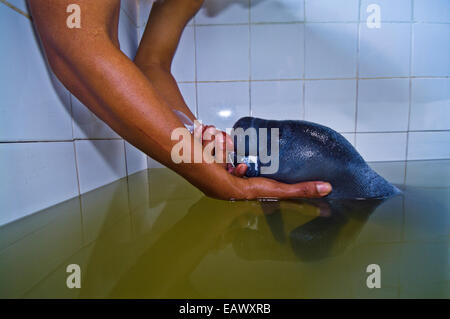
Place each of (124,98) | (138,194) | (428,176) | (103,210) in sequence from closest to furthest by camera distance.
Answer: (124,98), (103,210), (138,194), (428,176)

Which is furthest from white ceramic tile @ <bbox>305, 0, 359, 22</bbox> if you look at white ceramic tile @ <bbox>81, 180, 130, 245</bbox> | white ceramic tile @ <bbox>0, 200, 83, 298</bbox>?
white ceramic tile @ <bbox>0, 200, 83, 298</bbox>

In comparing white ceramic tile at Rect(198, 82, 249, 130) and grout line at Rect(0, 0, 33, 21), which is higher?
grout line at Rect(0, 0, 33, 21)

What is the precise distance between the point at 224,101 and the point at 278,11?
1.75 feet

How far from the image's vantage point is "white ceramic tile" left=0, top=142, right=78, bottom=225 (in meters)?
0.49

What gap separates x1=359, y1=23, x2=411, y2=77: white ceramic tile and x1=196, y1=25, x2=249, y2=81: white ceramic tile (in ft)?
2.04

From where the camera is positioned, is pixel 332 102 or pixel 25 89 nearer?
pixel 25 89

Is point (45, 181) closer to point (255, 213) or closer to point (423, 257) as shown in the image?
point (255, 213)

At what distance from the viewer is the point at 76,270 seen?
32 cm

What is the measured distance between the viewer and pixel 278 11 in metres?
1.25

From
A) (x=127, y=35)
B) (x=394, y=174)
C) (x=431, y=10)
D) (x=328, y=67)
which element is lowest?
(x=394, y=174)

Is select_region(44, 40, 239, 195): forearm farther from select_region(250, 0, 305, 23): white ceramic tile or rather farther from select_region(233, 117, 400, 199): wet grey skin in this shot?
select_region(250, 0, 305, 23): white ceramic tile

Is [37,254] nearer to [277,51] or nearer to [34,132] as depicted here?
[34,132]

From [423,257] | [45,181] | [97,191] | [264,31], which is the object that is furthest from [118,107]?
[264,31]

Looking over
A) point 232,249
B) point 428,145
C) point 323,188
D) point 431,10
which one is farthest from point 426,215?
point 431,10
